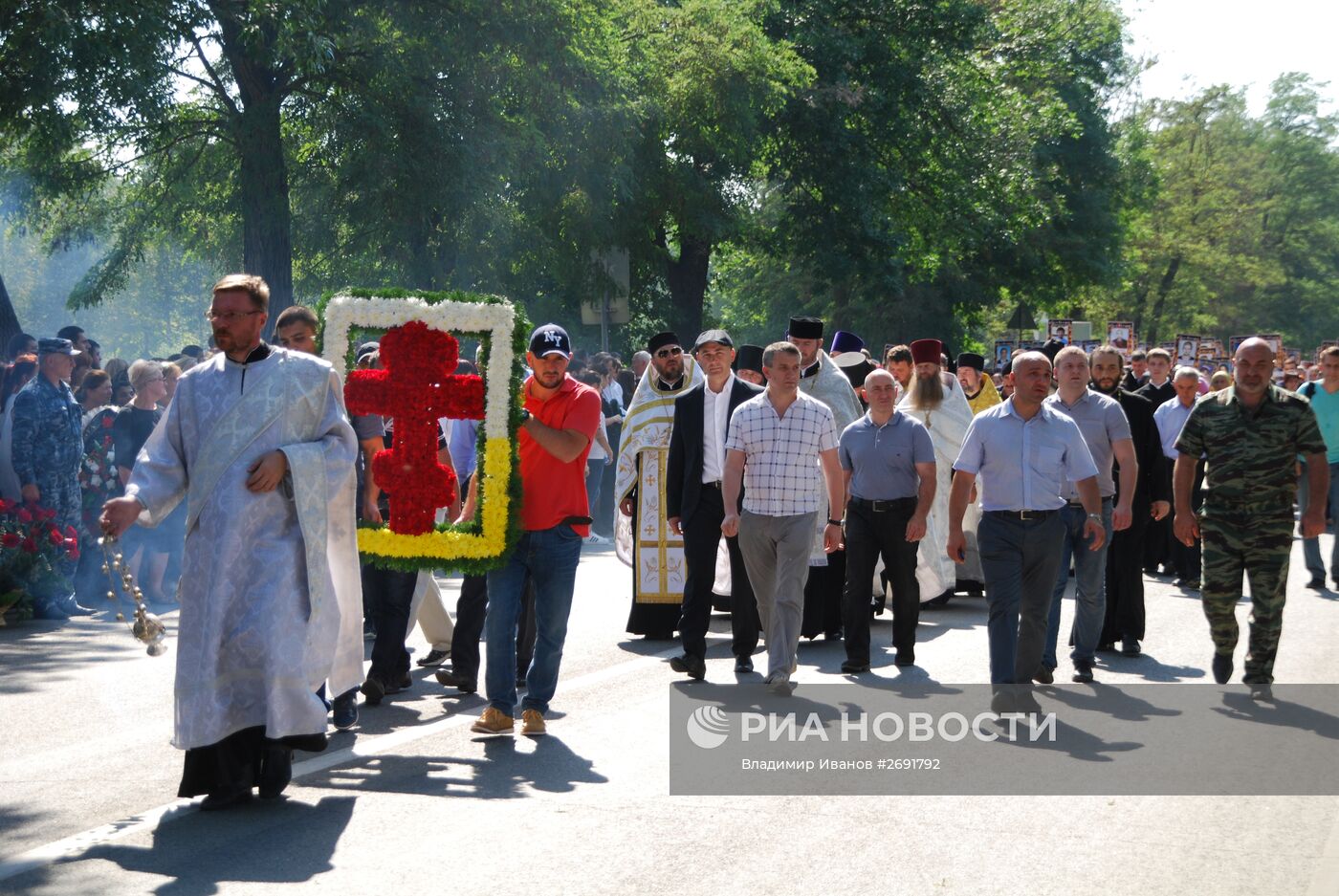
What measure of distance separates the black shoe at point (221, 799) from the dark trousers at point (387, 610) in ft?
8.17

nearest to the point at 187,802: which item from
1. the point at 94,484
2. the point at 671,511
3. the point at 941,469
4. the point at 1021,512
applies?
the point at 671,511

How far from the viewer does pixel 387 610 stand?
9602 millimetres

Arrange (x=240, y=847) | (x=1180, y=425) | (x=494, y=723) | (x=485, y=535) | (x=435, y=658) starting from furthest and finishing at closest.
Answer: (x=1180, y=425) < (x=435, y=658) < (x=485, y=535) < (x=494, y=723) < (x=240, y=847)

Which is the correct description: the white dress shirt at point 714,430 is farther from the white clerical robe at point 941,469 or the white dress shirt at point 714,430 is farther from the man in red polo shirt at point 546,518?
the white clerical robe at point 941,469

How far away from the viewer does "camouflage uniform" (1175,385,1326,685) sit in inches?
388

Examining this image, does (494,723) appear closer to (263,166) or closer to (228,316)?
(228,316)

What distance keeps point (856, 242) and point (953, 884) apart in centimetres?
3448

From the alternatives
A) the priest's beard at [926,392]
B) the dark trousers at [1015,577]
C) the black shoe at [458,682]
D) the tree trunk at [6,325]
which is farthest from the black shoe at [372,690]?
the tree trunk at [6,325]

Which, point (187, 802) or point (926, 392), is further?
point (926, 392)

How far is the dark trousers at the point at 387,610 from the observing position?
9.56m

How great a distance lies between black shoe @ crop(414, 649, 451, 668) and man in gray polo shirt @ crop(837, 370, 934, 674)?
101 inches

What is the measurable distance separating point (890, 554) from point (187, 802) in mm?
5395

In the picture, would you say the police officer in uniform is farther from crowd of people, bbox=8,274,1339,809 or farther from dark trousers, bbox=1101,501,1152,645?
dark trousers, bbox=1101,501,1152,645

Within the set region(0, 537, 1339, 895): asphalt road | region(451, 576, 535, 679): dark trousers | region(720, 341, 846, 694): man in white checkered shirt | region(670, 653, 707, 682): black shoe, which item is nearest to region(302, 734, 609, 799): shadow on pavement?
region(0, 537, 1339, 895): asphalt road
